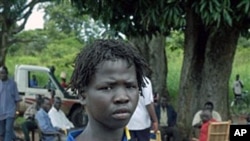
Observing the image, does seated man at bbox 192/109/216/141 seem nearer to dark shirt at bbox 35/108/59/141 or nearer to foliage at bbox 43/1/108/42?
dark shirt at bbox 35/108/59/141

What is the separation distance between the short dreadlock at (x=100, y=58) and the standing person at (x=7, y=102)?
9065mm

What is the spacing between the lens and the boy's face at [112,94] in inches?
91.7

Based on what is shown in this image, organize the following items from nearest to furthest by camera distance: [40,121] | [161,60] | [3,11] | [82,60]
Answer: [82,60] < [40,121] < [161,60] < [3,11]

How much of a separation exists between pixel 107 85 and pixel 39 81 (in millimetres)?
17134

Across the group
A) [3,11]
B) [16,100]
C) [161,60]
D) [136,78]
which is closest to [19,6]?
[3,11]

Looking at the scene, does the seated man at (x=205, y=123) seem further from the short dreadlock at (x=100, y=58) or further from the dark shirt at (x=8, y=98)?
the short dreadlock at (x=100, y=58)

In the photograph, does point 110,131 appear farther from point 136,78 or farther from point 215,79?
point 215,79

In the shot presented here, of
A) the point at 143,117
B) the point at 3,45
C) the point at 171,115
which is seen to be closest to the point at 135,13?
the point at 143,117

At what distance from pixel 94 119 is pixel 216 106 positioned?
10.0 m

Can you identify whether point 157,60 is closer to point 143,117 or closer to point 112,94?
point 143,117

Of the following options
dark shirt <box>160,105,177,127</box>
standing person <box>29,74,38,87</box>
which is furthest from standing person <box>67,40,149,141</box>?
standing person <box>29,74,38,87</box>

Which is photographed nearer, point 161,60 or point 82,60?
point 82,60

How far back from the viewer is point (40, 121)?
→ 1120cm

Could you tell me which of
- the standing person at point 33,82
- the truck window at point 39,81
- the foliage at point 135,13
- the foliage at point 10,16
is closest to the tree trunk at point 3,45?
the foliage at point 10,16
